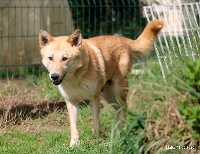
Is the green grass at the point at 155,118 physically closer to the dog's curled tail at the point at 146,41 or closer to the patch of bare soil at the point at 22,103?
the dog's curled tail at the point at 146,41

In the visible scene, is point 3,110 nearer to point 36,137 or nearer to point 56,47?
point 36,137

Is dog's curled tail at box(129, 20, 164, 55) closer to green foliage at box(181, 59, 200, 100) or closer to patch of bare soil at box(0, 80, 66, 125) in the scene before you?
patch of bare soil at box(0, 80, 66, 125)

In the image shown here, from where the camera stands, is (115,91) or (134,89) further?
(115,91)

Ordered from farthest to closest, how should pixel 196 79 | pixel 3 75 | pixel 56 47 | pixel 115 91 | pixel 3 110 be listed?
pixel 3 75 < pixel 3 110 < pixel 115 91 < pixel 56 47 < pixel 196 79

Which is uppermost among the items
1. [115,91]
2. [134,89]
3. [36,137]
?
[134,89]

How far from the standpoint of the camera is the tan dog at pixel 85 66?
6.53 m

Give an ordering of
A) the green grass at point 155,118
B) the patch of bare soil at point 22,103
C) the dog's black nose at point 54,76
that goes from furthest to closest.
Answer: the patch of bare soil at point 22,103 < the dog's black nose at point 54,76 < the green grass at point 155,118

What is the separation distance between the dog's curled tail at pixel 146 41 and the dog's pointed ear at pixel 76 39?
122 cm

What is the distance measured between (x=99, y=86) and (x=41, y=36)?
103 centimetres

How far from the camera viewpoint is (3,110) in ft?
26.1

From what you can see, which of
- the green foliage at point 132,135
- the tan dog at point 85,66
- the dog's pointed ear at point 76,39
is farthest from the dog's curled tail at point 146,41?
the green foliage at point 132,135

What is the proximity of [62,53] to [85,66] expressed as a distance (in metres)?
0.38

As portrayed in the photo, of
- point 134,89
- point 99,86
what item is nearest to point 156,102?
point 134,89

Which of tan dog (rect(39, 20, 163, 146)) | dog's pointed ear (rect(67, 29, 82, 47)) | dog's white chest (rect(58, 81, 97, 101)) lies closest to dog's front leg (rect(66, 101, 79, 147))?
tan dog (rect(39, 20, 163, 146))
